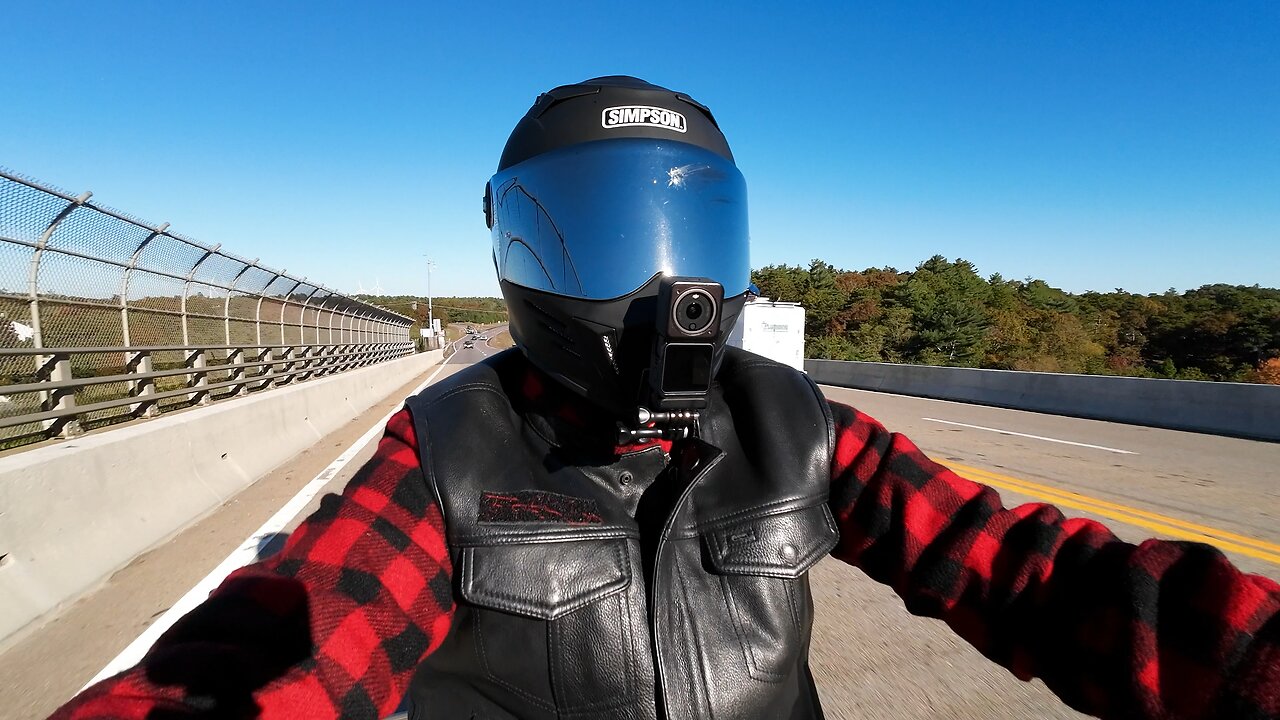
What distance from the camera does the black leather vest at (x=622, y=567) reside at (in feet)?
3.43

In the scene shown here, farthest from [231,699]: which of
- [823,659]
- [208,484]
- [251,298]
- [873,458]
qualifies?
[251,298]

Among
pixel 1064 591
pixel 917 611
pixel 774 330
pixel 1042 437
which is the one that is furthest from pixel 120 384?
pixel 1042 437

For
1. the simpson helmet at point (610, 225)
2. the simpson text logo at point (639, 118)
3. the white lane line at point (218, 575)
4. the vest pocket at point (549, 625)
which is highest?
the simpson text logo at point (639, 118)

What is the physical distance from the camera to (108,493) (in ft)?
12.9

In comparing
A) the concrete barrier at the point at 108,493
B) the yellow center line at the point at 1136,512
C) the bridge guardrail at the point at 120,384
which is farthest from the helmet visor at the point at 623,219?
the yellow center line at the point at 1136,512

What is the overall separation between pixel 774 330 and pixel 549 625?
14.6 m

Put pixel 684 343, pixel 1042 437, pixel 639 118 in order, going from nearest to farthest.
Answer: pixel 684 343
pixel 639 118
pixel 1042 437

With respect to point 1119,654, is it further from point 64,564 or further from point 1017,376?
point 1017,376

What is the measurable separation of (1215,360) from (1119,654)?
160ft

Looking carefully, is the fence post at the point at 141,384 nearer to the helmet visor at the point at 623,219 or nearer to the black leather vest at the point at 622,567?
the helmet visor at the point at 623,219

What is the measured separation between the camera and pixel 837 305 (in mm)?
52438

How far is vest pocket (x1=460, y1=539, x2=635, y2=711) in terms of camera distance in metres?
1.04

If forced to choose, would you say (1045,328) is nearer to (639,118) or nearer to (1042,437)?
(1042,437)

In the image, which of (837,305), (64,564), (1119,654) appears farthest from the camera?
(837,305)
